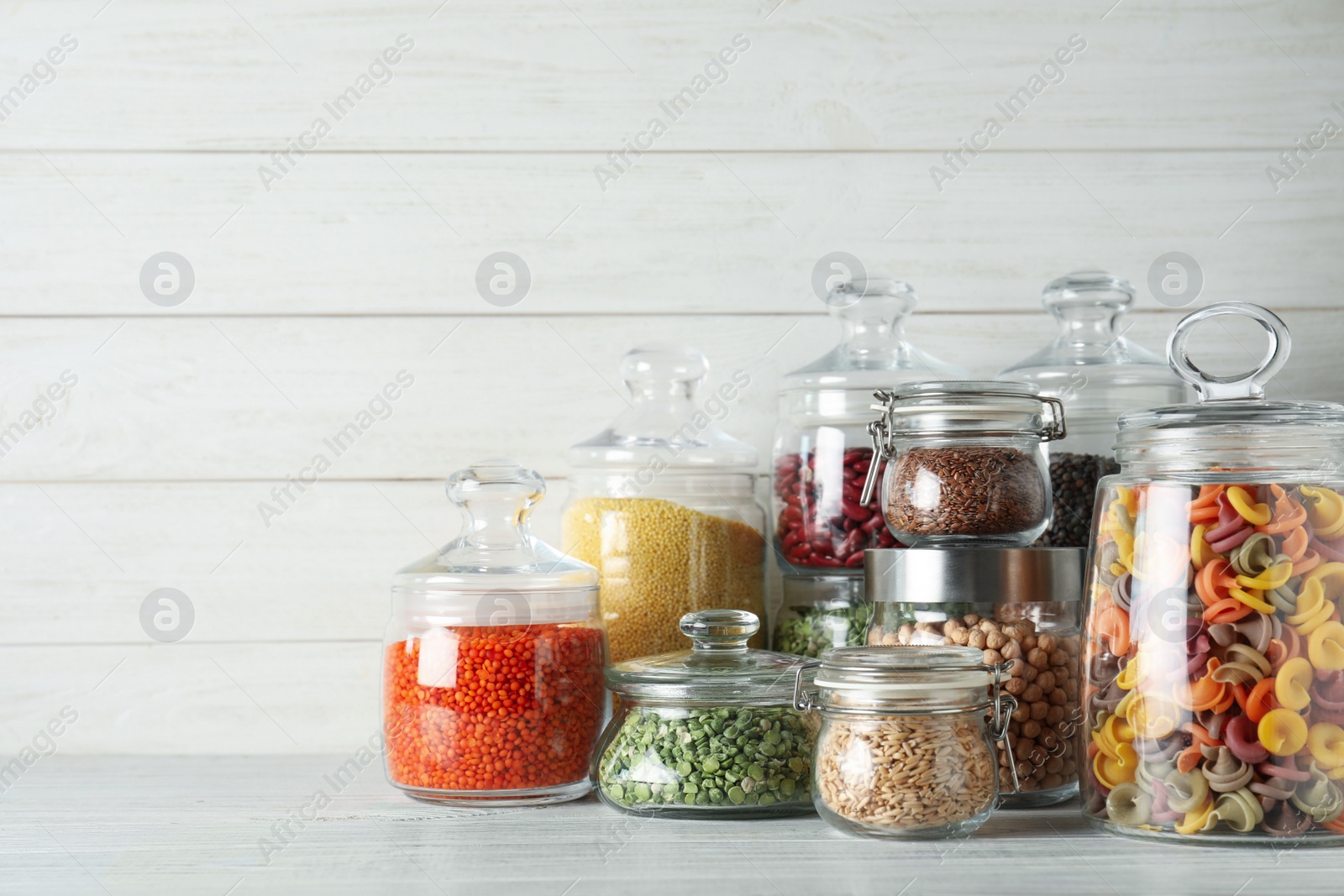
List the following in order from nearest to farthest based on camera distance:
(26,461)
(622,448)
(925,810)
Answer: (925,810) < (622,448) < (26,461)

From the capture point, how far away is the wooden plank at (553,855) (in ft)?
2.23

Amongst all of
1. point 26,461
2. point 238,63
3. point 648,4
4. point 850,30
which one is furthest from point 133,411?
point 850,30

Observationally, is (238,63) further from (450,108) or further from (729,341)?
(729,341)

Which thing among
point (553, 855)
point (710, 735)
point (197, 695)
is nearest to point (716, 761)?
point (710, 735)

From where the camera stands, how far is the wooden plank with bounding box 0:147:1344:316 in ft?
3.77

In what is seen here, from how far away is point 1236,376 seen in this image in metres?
0.82

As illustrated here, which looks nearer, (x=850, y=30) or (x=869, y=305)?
(x=869, y=305)

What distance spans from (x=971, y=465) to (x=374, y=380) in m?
0.62

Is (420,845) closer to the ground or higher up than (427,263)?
closer to the ground

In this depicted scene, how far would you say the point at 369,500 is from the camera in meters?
1.14

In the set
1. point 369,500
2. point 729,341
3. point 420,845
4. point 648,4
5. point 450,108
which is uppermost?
point 648,4

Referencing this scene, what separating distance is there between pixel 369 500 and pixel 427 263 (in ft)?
0.83

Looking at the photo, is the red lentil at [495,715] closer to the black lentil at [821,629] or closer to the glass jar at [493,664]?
the glass jar at [493,664]

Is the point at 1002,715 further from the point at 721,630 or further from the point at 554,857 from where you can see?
the point at 554,857
